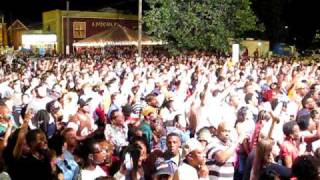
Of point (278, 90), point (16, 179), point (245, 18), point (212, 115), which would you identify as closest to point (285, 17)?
point (245, 18)

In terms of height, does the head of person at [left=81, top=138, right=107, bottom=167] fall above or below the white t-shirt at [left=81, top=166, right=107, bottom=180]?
above

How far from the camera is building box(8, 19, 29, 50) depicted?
60.6m

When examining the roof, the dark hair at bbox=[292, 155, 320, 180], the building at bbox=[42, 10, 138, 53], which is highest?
the dark hair at bbox=[292, 155, 320, 180]

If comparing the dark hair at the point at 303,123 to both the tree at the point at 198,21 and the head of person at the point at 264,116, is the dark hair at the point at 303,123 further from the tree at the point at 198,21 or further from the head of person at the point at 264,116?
the tree at the point at 198,21

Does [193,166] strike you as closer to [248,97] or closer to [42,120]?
[42,120]

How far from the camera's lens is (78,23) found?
5278 cm

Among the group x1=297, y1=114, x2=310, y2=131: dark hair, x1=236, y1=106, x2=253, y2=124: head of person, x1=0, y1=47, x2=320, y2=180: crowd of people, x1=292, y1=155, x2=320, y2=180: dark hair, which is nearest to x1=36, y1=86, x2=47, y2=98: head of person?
x1=0, y1=47, x2=320, y2=180: crowd of people

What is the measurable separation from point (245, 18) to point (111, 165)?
81.4 ft

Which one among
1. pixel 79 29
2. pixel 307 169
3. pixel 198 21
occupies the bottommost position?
pixel 79 29

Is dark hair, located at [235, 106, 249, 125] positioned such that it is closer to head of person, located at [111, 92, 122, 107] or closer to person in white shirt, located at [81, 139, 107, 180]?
person in white shirt, located at [81, 139, 107, 180]

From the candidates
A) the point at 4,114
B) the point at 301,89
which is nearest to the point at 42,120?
the point at 4,114

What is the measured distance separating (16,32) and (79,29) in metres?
11.8

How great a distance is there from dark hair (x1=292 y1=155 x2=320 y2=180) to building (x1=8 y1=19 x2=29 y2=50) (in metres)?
58.7

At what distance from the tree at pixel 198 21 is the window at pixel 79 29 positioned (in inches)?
971
